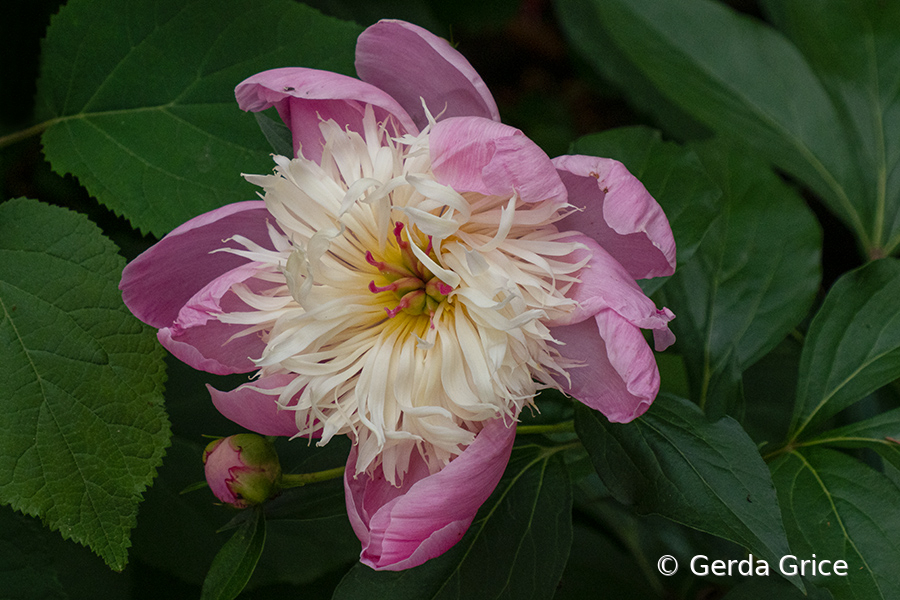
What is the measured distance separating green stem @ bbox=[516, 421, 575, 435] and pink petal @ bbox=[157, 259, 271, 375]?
30 cm

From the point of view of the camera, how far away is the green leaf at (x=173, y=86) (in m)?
0.99

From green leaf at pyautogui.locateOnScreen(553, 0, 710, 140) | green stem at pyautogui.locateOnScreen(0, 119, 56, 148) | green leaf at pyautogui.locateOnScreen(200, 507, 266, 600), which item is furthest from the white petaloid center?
green leaf at pyautogui.locateOnScreen(553, 0, 710, 140)

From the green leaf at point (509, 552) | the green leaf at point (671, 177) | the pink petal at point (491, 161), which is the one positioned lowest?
the green leaf at point (509, 552)

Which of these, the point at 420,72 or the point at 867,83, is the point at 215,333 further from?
the point at 867,83

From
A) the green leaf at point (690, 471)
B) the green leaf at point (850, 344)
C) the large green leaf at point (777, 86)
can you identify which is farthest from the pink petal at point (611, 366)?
the large green leaf at point (777, 86)

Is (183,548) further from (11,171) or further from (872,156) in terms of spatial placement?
(872,156)

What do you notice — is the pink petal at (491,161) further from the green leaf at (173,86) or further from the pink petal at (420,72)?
the green leaf at (173,86)

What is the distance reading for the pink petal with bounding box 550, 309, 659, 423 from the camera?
63 centimetres

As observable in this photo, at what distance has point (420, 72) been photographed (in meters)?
0.77

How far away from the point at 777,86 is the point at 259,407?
3.37ft

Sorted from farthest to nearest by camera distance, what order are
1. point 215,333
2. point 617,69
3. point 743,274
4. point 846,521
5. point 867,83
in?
point 617,69 → point 867,83 → point 743,274 → point 846,521 → point 215,333

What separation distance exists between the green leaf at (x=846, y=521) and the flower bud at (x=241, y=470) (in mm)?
571

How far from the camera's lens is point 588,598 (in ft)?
3.99

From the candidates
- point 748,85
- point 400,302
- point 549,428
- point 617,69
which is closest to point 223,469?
point 400,302
